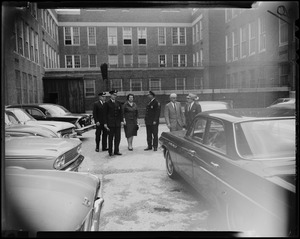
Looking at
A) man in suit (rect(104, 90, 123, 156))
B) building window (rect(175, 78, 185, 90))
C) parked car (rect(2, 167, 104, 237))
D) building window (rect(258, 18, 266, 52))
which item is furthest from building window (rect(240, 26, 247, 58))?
parked car (rect(2, 167, 104, 237))

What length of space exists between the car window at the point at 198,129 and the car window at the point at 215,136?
0.30m

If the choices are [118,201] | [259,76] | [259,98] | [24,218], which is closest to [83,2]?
[24,218]

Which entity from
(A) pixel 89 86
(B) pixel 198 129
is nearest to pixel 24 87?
(A) pixel 89 86

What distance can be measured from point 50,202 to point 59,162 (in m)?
2.13

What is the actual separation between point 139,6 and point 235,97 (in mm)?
22940

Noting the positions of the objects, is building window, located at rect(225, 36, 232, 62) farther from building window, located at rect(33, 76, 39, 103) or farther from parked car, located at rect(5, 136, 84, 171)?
parked car, located at rect(5, 136, 84, 171)

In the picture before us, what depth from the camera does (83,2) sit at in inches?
65.5

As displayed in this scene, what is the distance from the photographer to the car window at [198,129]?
4639 mm

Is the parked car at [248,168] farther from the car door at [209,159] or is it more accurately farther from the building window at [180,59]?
the building window at [180,59]

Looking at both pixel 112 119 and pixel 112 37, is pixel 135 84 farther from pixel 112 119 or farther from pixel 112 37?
pixel 112 119

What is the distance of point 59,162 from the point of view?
450 centimetres

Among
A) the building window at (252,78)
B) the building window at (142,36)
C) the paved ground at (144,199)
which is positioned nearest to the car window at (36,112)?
the paved ground at (144,199)

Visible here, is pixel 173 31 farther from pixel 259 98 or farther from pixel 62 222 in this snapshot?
pixel 62 222

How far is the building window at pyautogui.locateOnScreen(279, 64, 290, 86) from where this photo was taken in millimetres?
21000
